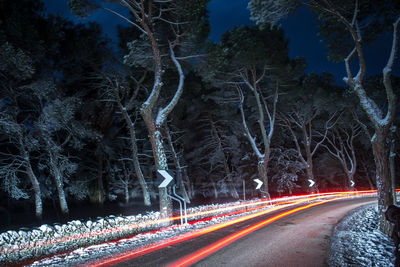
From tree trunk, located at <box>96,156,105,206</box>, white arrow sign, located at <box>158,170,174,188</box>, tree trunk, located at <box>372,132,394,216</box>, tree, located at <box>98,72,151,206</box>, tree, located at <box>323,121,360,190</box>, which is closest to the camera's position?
tree trunk, located at <box>372,132,394,216</box>

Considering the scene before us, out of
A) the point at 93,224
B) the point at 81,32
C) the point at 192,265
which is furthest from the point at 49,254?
the point at 81,32

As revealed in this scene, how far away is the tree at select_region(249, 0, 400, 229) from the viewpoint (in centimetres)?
866

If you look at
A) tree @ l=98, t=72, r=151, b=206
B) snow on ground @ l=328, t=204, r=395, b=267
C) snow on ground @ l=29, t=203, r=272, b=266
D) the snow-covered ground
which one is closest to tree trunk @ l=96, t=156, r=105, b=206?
tree @ l=98, t=72, r=151, b=206

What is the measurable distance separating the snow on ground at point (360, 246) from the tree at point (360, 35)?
3.98 feet

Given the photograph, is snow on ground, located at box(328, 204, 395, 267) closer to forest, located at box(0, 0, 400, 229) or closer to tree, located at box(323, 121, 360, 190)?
forest, located at box(0, 0, 400, 229)

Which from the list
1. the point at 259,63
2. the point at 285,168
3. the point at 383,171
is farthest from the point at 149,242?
the point at 285,168

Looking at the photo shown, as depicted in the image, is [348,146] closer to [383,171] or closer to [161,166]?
[383,171]

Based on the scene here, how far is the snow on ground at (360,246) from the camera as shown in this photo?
5.14 meters

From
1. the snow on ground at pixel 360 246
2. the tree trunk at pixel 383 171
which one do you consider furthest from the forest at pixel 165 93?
the snow on ground at pixel 360 246

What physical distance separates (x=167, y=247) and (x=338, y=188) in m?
45.8

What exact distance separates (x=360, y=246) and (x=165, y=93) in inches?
706

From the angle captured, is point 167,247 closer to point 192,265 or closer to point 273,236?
point 192,265

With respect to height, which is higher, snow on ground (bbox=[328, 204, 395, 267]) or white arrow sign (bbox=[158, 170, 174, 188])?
white arrow sign (bbox=[158, 170, 174, 188])

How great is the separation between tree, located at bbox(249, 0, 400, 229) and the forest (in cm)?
4
